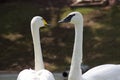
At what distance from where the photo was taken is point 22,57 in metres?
8.76

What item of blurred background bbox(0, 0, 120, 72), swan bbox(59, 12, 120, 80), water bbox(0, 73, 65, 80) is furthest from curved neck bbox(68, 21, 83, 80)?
blurred background bbox(0, 0, 120, 72)

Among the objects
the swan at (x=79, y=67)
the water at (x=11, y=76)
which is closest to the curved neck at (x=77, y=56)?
the swan at (x=79, y=67)

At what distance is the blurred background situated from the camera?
27.6 ft

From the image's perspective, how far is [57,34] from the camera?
1002cm

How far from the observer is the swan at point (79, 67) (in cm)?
550

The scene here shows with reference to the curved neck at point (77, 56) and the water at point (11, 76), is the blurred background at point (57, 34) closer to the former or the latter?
the water at point (11, 76)

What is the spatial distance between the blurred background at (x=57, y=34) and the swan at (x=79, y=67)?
2113 millimetres

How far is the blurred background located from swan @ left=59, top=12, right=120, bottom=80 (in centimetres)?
211

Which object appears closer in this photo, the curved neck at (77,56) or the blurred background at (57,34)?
the curved neck at (77,56)

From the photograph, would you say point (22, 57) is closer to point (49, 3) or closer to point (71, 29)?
point (71, 29)

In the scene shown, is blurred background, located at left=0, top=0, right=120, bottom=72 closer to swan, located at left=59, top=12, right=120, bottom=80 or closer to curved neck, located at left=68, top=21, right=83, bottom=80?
swan, located at left=59, top=12, right=120, bottom=80

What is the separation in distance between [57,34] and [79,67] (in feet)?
14.5

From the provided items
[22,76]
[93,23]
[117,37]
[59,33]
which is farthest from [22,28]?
[22,76]

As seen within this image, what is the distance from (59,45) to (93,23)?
5.47ft
